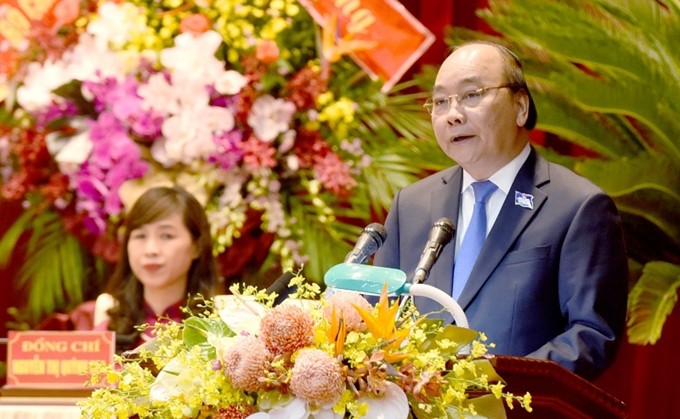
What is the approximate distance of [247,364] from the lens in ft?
4.59

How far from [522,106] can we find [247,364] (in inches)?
45.8

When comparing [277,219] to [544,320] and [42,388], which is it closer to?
[42,388]

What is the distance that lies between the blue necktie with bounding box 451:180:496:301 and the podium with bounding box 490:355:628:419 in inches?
18.6

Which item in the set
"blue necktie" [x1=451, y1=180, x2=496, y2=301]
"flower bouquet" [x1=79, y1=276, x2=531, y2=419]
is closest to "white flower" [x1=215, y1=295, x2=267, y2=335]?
"flower bouquet" [x1=79, y1=276, x2=531, y2=419]

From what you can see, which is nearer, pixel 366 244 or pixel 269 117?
pixel 366 244

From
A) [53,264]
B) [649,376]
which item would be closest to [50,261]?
[53,264]

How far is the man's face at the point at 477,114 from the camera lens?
2305 millimetres

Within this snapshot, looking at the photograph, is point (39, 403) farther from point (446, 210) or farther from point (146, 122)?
point (446, 210)

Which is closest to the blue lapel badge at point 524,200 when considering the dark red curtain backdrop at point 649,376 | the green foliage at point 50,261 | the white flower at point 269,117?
the white flower at point 269,117

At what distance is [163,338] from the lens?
5.15 ft

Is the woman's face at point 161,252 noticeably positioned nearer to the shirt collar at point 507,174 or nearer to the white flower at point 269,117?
the white flower at point 269,117

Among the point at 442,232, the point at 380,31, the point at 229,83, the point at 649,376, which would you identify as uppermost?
the point at 380,31

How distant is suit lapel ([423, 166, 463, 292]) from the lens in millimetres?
2248

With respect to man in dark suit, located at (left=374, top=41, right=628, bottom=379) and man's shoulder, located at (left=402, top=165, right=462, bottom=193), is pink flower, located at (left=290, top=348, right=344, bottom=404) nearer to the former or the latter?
man in dark suit, located at (left=374, top=41, right=628, bottom=379)
